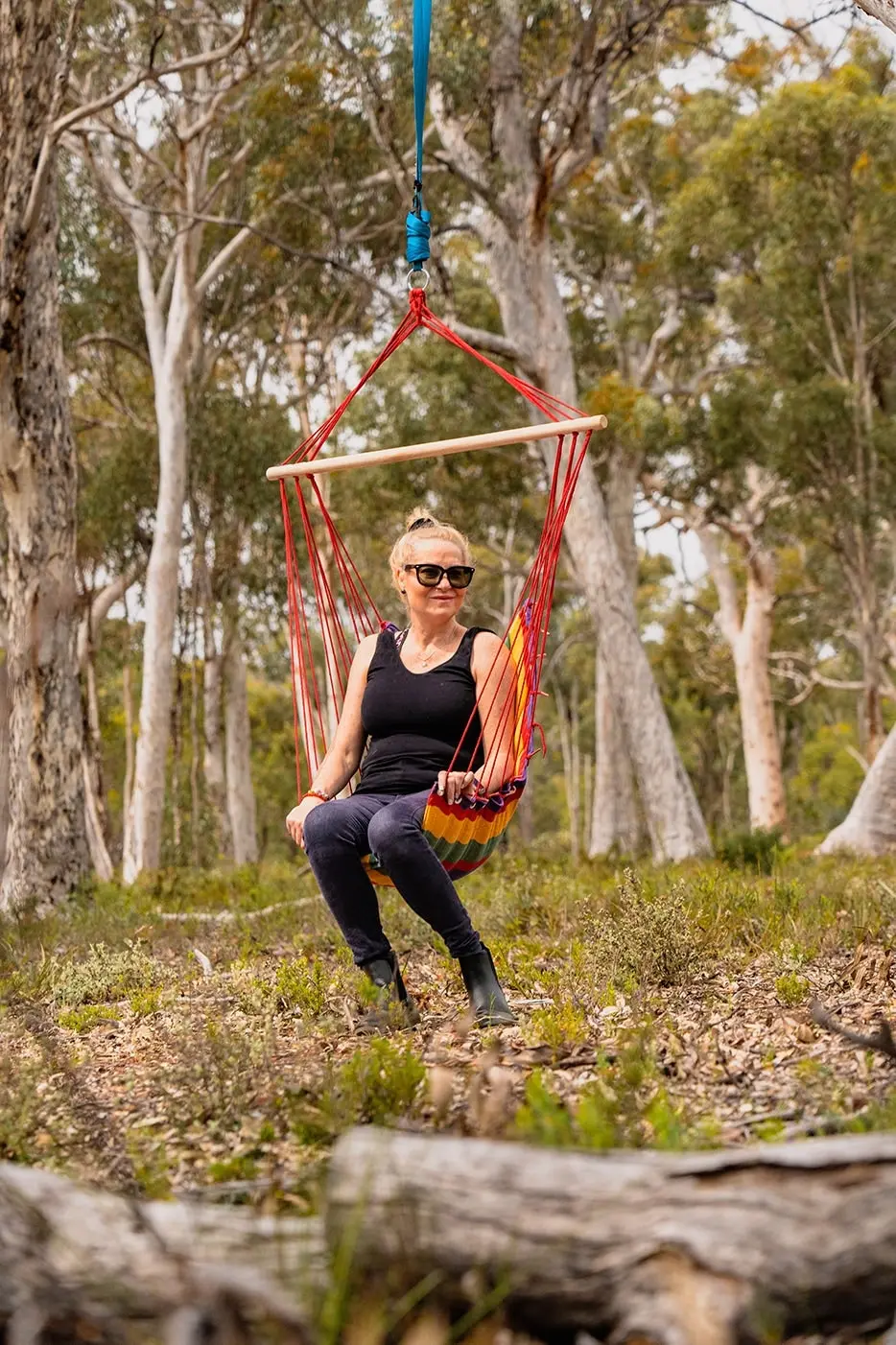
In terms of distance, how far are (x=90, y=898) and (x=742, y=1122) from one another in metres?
5.46

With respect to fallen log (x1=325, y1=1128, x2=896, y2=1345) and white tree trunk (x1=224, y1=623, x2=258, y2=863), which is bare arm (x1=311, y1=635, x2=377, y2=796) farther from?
white tree trunk (x1=224, y1=623, x2=258, y2=863)

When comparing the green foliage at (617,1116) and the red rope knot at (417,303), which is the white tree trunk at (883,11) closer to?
the red rope knot at (417,303)

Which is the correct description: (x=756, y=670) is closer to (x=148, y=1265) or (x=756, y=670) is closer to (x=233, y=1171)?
(x=233, y=1171)

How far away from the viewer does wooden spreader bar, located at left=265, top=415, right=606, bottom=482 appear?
3453mm

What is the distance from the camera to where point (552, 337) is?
10203mm

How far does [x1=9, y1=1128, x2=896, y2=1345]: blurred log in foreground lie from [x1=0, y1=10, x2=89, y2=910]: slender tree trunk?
18.0ft

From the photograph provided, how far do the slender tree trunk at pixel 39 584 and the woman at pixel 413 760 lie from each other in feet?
12.1

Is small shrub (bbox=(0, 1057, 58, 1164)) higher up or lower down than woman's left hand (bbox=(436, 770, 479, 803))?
lower down

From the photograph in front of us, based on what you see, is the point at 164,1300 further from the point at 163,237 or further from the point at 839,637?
the point at 839,637

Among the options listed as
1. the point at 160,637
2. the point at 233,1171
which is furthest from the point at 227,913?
the point at 160,637

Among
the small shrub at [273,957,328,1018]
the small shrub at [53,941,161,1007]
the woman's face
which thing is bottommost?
the small shrub at [53,941,161,1007]

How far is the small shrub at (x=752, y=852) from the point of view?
23.5ft

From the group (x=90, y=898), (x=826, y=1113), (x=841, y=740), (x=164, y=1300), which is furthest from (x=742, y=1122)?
(x=841, y=740)

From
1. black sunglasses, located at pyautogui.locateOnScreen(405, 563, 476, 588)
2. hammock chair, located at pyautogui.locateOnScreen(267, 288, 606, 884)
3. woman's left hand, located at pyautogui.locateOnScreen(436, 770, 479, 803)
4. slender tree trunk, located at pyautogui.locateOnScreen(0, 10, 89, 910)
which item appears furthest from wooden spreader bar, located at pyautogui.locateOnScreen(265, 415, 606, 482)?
slender tree trunk, located at pyautogui.locateOnScreen(0, 10, 89, 910)
